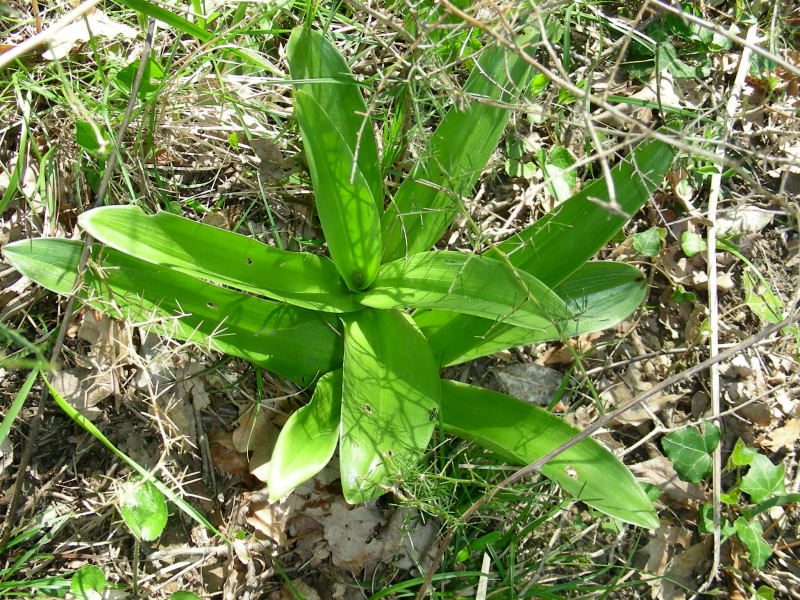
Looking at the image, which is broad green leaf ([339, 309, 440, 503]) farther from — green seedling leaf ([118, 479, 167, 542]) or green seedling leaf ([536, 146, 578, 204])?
green seedling leaf ([536, 146, 578, 204])

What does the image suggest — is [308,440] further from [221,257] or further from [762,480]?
[762,480]

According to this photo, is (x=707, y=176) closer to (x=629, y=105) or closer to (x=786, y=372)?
(x=629, y=105)

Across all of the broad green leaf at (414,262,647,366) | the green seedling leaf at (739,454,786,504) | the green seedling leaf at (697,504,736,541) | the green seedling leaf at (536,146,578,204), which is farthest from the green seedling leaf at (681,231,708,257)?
the green seedling leaf at (697,504,736,541)

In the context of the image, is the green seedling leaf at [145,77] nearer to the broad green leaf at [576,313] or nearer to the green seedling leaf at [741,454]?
the broad green leaf at [576,313]

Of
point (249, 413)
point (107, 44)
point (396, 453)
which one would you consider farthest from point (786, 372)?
point (107, 44)

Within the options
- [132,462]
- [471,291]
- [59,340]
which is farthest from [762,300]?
[59,340]
